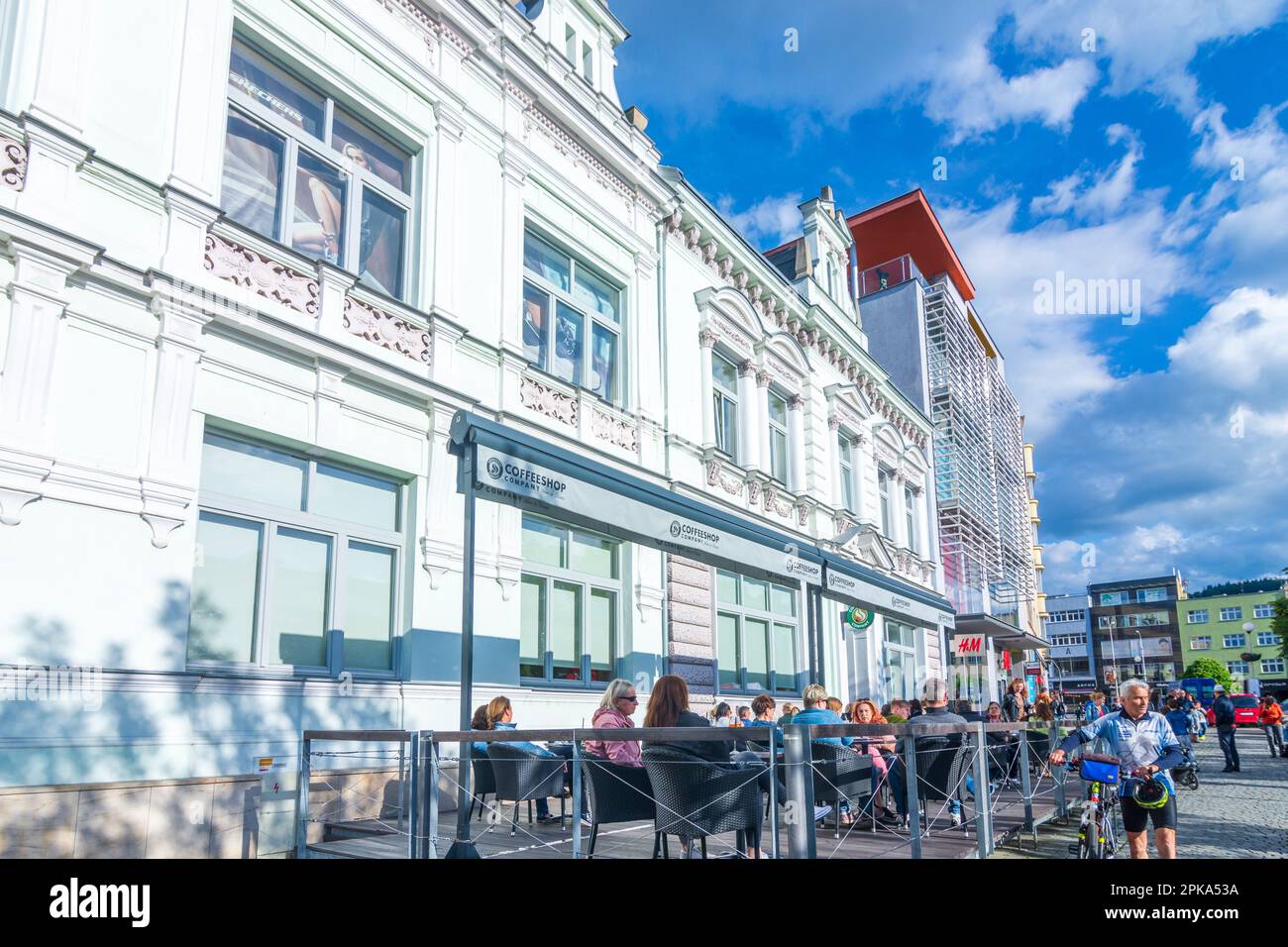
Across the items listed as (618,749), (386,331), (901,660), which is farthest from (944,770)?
(901,660)

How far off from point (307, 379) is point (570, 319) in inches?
191

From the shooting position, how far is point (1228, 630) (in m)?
114

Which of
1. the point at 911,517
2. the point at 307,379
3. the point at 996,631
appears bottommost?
the point at 996,631

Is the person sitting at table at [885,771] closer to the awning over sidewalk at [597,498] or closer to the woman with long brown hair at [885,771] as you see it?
the woman with long brown hair at [885,771]

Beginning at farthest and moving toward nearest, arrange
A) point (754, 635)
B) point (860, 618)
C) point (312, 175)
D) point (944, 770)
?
point (860, 618) < point (754, 635) < point (312, 175) < point (944, 770)

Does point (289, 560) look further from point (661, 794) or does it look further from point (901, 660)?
point (901, 660)

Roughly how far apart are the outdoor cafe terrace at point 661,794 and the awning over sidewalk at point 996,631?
20.6 m

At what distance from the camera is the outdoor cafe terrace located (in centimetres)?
566

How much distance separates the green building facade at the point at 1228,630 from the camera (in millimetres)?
112312

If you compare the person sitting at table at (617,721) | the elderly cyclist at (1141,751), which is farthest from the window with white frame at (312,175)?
the elderly cyclist at (1141,751)

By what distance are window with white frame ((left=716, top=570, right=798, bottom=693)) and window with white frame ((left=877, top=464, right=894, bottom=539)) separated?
6388 mm

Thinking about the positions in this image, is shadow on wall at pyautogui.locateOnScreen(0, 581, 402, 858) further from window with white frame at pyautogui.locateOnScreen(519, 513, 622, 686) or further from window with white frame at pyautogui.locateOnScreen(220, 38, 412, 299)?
window with white frame at pyautogui.locateOnScreen(220, 38, 412, 299)

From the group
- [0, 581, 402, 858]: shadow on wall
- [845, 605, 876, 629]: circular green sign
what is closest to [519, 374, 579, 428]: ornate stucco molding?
[0, 581, 402, 858]: shadow on wall

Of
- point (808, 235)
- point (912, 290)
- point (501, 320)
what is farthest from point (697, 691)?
point (912, 290)
